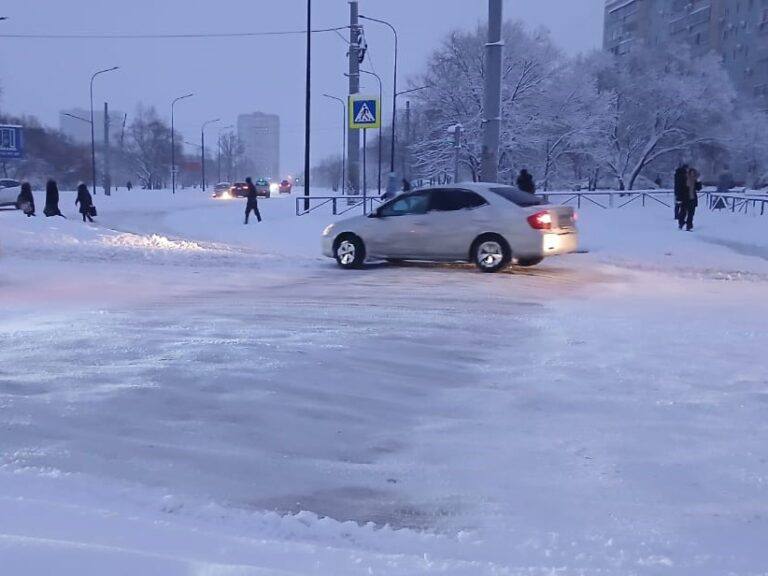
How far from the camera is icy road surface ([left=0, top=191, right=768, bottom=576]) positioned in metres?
3.44

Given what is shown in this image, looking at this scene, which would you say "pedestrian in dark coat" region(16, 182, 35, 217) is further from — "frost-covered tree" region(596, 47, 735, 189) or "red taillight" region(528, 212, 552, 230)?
"frost-covered tree" region(596, 47, 735, 189)

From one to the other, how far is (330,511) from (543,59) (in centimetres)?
4982

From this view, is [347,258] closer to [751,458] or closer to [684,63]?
[751,458]

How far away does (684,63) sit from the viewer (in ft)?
188

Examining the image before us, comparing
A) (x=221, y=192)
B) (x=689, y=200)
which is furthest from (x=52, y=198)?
(x=221, y=192)

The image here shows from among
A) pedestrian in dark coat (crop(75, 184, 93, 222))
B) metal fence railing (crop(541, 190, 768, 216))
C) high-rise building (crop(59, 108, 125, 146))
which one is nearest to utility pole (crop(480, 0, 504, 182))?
metal fence railing (crop(541, 190, 768, 216))

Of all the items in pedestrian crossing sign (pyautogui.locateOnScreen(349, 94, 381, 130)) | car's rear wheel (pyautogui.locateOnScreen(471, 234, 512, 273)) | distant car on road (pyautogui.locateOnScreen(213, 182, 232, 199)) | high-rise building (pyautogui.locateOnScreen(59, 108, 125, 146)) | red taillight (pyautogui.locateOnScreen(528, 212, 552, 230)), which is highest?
high-rise building (pyautogui.locateOnScreen(59, 108, 125, 146))

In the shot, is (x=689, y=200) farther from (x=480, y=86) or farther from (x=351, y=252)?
(x=480, y=86)

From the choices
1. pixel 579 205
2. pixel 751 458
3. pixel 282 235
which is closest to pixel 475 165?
pixel 579 205

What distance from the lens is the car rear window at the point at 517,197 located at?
45.0ft

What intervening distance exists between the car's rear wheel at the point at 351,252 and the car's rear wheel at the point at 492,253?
2151 mm

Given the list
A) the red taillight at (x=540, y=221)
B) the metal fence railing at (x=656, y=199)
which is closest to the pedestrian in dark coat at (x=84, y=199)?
the metal fence railing at (x=656, y=199)

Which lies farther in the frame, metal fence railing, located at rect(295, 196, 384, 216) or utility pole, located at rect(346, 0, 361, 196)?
utility pole, located at rect(346, 0, 361, 196)

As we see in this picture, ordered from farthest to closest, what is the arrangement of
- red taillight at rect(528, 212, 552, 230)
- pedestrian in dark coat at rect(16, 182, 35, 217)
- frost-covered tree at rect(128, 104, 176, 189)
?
frost-covered tree at rect(128, 104, 176, 189) < pedestrian in dark coat at rect(16, 182, 35, 217) < red taillight at rect(528, 212, 552, 230)
